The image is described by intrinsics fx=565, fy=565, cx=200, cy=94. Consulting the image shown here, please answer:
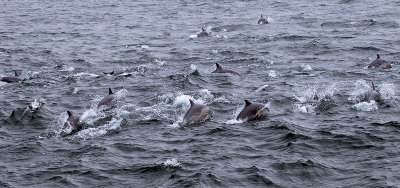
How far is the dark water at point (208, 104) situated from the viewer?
16.1 meters

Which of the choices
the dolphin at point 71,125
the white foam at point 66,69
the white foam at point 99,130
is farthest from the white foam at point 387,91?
the white foam at point 66,69

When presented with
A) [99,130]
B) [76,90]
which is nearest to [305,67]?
[76,90]

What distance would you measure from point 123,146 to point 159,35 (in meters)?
25.0

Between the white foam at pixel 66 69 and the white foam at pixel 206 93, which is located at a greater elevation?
the white foam at pixel 206 93

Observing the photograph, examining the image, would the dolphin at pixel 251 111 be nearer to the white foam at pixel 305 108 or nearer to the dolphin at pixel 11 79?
the white foam at pixel 305 108

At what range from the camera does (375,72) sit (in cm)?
2670

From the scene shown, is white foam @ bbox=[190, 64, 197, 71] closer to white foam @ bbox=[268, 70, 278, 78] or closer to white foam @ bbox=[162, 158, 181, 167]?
white foam @ bbox=[268, 70, 278, 78]

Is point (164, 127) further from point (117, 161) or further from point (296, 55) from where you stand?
point (296, 55)

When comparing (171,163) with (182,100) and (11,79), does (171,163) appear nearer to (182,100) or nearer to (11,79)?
(182,100)

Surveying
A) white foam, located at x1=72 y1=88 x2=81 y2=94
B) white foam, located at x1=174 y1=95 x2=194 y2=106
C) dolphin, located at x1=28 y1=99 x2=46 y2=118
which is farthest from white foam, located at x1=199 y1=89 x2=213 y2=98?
dolphin, located at x1=28 y1=99 x2=46 y2=118

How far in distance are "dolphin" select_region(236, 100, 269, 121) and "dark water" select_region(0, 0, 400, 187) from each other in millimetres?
311

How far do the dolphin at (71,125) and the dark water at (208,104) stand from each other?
0.37 metres

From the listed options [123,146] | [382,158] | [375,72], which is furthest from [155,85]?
[382,158]

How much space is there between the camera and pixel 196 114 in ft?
68.4
